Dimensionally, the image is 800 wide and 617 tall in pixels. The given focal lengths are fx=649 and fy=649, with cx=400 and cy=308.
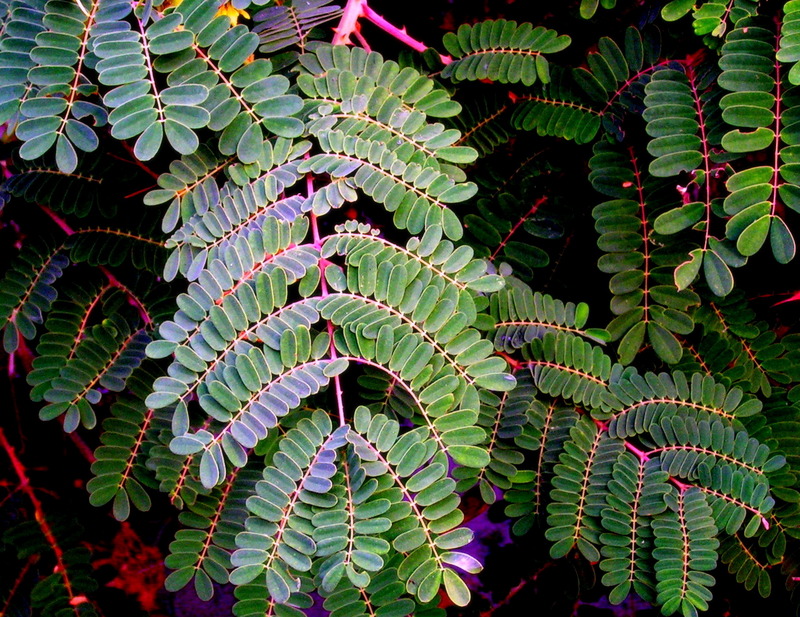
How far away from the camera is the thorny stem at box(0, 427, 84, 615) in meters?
1.40

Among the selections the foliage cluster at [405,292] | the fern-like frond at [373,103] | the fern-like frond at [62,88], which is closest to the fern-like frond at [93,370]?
the foliage cluster at [405,292]

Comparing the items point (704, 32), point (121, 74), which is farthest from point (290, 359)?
point (704, 32)

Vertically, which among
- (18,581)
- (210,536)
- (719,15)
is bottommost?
(18,581)

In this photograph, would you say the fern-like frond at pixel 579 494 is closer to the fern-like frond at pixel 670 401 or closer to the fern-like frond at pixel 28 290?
the fern-like frond at pixel 670 401

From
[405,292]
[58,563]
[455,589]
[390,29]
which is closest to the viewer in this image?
[455,589]

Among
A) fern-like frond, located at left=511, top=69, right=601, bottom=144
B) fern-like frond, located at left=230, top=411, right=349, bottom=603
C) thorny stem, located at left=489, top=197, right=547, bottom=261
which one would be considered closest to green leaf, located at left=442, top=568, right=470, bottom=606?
fern-like frond, located at left=230, top=411, right=349, bottom=603

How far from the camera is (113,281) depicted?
4.29 ft

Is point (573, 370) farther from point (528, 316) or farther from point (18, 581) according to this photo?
point (18, 581)

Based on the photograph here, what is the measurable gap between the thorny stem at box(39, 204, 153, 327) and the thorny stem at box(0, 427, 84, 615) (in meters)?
0.58

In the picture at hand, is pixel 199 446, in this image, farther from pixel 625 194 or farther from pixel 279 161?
pixel 625 194

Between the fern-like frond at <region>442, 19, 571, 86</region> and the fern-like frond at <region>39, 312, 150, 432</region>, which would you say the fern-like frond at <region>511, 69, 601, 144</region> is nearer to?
the fern-like frond at <region>442, 19, 571, 86</region>

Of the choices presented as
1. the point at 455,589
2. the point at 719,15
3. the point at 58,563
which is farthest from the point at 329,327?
the point at 58,563

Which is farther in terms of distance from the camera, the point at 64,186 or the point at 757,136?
the point at 64,186

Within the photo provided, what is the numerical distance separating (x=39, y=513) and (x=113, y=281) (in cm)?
60
